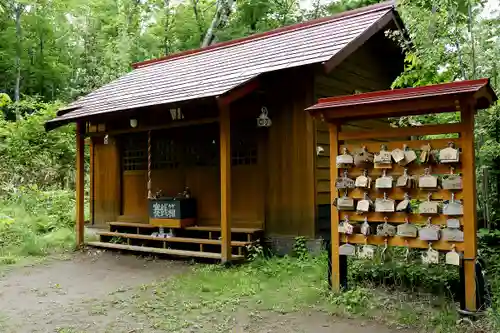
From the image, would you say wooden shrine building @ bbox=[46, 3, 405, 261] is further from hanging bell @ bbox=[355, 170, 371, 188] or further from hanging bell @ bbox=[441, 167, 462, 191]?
hanging bell @ bbox=[441, 167, 462, 191]

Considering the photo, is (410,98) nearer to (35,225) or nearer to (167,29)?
(35,225)

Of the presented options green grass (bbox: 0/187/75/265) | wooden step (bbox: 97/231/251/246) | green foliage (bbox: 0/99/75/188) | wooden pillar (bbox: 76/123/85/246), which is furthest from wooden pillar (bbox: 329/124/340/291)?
green foliage (bbox: 0/99/75/188)

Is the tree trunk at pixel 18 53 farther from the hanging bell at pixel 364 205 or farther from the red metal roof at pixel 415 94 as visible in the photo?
the hanging bell at pixel 364 205

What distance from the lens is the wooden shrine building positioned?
737 centimetres

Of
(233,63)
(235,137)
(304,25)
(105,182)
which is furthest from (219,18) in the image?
(235,137)

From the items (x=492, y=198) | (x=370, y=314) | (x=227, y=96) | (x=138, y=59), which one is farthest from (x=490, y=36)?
(x=138, y=59)

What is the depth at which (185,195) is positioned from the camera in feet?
28.7

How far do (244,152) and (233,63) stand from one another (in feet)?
5.67

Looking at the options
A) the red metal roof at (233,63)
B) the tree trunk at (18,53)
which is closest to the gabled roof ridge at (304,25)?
the red metal roof at (233,63)

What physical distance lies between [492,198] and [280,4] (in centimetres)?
1343

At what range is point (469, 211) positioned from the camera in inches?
172

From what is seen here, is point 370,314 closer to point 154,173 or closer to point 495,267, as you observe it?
point 495,267

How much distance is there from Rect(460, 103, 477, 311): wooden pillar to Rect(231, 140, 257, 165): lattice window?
420 cm

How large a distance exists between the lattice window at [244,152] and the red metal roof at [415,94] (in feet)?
9.93
